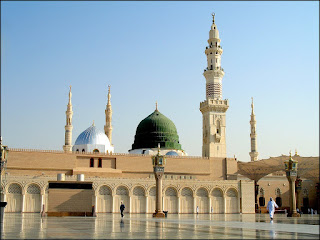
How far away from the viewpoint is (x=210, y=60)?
55.6 m

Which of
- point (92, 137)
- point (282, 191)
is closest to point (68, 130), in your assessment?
point (92, 137)

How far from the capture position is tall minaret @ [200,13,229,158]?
53625 mm

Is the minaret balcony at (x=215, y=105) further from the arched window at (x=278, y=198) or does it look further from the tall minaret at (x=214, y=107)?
the arched window at (x=278, y=198)

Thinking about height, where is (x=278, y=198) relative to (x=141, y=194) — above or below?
below

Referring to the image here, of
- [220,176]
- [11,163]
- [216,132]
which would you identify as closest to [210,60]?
[216,132]

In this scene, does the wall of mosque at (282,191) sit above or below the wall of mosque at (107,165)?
below

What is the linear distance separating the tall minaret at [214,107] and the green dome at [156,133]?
7.57 metres

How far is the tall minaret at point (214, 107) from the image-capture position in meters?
53.6

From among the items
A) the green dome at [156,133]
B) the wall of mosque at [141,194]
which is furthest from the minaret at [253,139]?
the wall of mosque at [141,194]

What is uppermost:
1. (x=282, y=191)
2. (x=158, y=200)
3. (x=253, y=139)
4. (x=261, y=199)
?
(x=253, y=139)

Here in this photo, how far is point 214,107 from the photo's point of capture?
178 feet

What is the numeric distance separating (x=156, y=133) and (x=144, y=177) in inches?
587

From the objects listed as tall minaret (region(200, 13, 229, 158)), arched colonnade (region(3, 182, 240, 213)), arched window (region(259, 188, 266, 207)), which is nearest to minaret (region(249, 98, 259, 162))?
arched window (region(259, 188, 266, 207))

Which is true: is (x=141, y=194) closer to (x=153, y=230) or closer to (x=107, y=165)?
(x=107, y=165)
